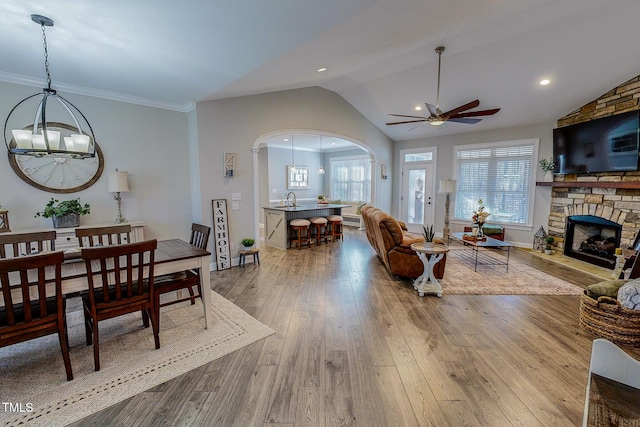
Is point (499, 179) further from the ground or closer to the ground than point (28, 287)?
further from the ground

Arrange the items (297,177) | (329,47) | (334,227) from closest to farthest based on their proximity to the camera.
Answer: (329,47) < (334,227) < (297,177)

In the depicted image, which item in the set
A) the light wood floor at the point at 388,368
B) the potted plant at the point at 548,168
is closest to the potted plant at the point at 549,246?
the potted plant at the point at 548,168

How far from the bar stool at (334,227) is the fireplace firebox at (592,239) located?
4572mm

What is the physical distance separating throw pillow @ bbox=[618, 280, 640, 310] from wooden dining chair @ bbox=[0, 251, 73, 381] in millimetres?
4638

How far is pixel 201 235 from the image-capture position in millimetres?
3307

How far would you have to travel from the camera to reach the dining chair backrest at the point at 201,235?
315 cm

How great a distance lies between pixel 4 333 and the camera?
71.7 inches

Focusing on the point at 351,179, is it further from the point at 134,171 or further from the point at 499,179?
the point at 134,171

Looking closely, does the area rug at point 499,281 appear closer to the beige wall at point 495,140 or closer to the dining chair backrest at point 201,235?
the beige wall at point 495,140

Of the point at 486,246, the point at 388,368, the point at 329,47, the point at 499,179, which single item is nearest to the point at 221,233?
the point at 329,47

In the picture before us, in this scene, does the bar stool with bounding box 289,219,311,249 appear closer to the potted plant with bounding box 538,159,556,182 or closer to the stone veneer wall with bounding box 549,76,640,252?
the potted plant with bounding box 538,159,556,182

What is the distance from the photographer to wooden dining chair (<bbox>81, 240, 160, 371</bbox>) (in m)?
2.05

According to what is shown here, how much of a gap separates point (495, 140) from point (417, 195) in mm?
2279

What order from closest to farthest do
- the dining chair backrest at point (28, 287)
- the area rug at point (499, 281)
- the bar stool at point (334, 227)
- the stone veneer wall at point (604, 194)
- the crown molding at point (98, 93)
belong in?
the dining chair backrest at point (28, 287), the crown molding at point (98, 93), the area rug at point (499, 281), the stone veneer wall at point (604, 194), the bar stool at point (334, 227)
